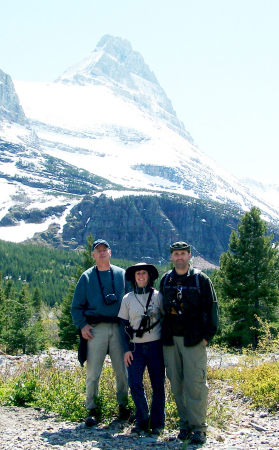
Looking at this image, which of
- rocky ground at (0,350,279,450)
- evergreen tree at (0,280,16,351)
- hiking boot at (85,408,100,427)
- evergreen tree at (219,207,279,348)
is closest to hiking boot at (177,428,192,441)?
rocky ground at (0,350,279,450)

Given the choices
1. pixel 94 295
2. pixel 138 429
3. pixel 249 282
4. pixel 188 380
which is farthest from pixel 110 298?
pixel 249 282

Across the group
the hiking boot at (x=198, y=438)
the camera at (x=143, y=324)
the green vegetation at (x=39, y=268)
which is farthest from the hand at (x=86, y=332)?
the green vegetation at (x=39, y=268)

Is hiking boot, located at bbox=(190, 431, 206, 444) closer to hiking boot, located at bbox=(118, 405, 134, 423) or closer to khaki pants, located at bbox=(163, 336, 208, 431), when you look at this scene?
khaki pants, located at bbox=(163, 336, 208, 431)

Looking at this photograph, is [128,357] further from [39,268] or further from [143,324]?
[39,268]

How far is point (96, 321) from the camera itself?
6.38 meters

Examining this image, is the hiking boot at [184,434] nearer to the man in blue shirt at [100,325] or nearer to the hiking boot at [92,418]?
the man in blue shirt at [100,325]

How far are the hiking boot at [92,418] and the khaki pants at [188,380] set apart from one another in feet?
4.13

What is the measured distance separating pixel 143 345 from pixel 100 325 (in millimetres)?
842

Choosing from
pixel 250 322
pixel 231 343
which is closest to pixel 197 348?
pixel 250 322

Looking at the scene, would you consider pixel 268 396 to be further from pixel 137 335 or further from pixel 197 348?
pixel 137 335

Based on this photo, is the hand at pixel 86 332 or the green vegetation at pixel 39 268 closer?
the hand at pixel 86 332

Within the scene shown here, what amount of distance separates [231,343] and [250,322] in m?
1.99

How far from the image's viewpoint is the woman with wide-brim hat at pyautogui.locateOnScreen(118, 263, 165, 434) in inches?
230

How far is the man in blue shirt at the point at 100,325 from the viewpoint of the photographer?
6.30m
